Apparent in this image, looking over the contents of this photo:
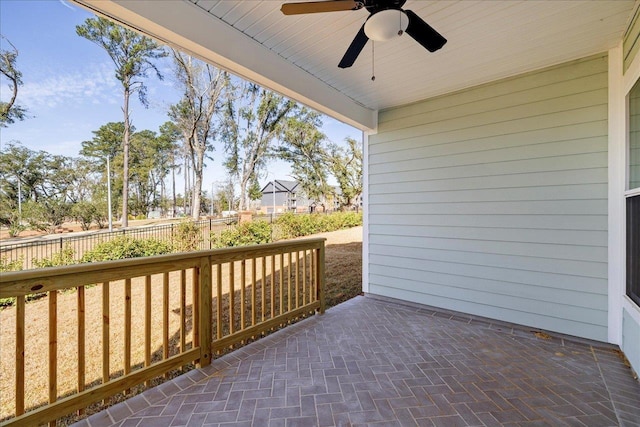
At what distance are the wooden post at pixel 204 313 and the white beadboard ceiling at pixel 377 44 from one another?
5.79ft

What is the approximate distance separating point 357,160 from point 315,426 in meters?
18.7

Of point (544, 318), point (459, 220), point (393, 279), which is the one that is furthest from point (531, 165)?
point (393, 279)

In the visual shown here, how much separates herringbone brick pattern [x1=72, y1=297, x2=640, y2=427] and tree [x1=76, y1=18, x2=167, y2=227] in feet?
41.8

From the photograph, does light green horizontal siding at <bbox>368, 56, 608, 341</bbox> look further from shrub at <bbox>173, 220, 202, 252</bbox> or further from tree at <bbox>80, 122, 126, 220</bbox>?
tree at <bbox>80, 122, 126, 220</bbox>

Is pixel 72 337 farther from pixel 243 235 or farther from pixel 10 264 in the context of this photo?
pixel 243 235

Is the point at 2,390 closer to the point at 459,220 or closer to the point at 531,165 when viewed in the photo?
the point at 459,220

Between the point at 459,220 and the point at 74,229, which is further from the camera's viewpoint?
the point at 74,229

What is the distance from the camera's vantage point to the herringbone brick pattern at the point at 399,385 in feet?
5.86

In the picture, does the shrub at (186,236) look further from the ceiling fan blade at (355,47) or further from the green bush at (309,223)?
the ceiling fan blade at (355,47)

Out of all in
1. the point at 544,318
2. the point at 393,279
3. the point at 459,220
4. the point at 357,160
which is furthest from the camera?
the point at 357,160

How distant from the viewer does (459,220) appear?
141 inches

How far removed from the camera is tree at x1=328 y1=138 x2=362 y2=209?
762 inches

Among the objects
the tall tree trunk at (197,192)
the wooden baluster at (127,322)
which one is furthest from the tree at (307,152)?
the wooden baluster at (127,322)

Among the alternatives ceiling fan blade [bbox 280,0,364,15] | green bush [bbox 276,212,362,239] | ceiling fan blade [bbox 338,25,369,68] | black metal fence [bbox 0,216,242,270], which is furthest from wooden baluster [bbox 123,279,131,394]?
green bush [bbox 276,212,362,239]
